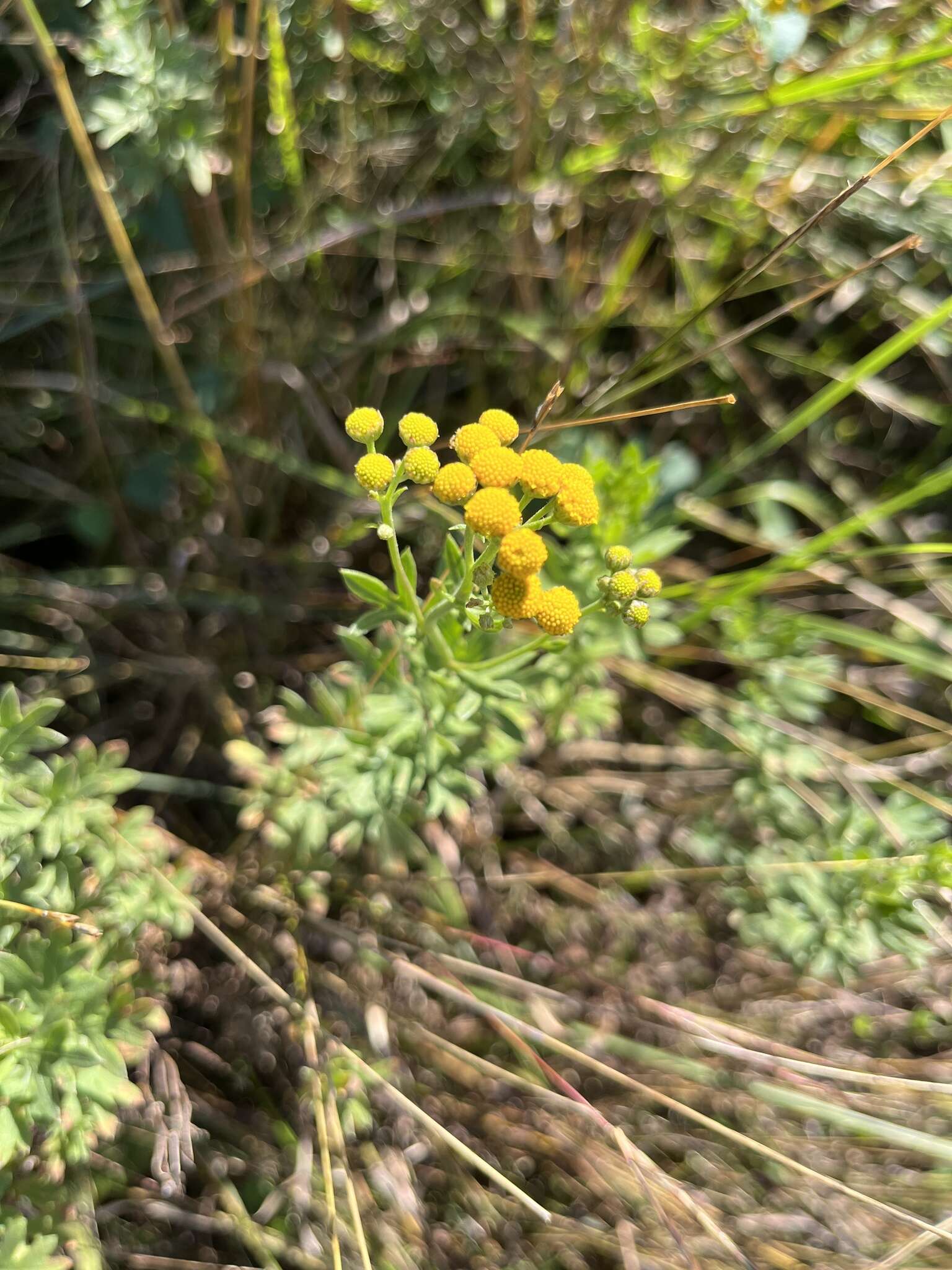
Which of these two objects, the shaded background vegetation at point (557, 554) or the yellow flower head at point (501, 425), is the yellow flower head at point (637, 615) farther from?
the shaded background vegetation at point (557, 554)

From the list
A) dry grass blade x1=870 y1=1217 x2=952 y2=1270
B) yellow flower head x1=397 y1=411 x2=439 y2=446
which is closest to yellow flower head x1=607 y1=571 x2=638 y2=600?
yellow flower head x1=397 y1=411 x2=439 y2=446

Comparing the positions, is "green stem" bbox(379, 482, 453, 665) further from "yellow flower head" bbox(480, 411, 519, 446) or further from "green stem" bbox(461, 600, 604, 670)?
"yellow flower head" bbox(480, 411, 519, 446)

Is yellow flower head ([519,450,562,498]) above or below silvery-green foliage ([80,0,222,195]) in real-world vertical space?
below

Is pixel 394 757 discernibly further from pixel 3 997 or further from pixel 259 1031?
pixel 259 1031

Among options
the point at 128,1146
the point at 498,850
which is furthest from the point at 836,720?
the point at 128,1146

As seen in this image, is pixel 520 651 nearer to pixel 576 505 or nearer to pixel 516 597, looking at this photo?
pixel 516 597
